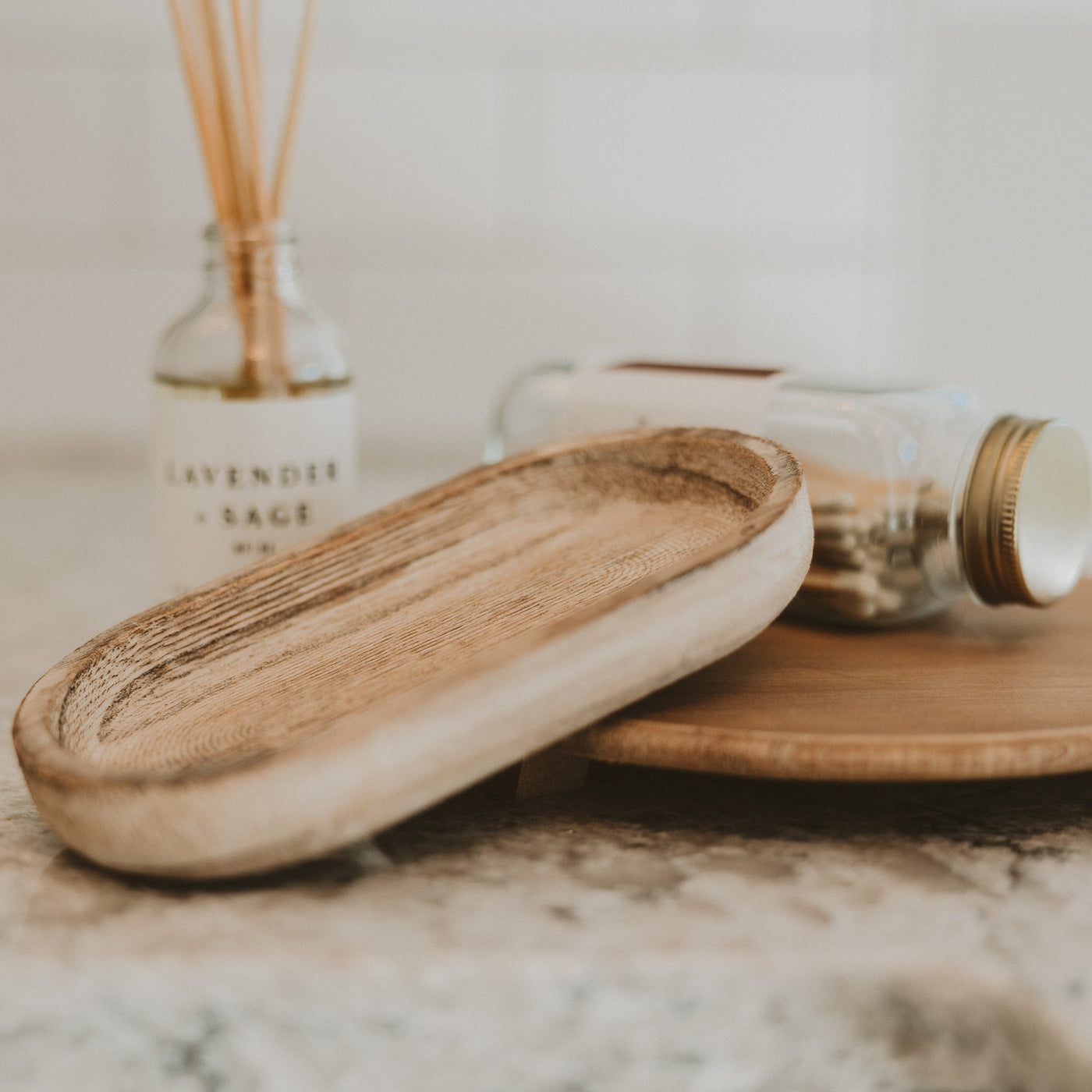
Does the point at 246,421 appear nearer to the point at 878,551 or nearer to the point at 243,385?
the point at 243,385

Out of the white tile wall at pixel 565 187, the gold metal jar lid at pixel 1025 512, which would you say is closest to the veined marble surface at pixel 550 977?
the gold metal jar lid at pixel 1025 512

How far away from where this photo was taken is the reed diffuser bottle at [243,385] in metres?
0.50

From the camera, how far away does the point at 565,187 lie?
Result: 1.01m

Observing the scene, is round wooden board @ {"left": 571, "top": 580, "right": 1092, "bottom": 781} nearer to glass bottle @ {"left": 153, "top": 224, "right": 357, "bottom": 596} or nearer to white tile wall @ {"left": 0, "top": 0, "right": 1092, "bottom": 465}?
glass bottle @ {"left": 153, "top": 224, "right": 357, "bottom": 596}

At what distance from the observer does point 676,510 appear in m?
0.41

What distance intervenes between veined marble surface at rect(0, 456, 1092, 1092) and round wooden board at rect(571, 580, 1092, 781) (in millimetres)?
27

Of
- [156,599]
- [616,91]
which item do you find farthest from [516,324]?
[156,599]

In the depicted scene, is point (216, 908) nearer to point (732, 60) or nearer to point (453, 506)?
point (453, 506)

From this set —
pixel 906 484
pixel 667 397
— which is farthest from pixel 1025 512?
pixel 667 397

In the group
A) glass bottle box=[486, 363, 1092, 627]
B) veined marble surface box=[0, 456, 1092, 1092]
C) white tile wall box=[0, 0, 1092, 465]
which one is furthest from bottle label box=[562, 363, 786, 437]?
white tile wall box=[0, 0, 1092, 465]

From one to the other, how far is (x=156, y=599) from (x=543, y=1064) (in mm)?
367

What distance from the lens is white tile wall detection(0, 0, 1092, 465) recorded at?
38.1 inches

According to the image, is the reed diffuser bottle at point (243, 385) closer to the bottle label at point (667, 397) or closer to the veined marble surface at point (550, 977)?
the bottle label at point (667, 397)

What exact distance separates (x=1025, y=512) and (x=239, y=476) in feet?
1.00
